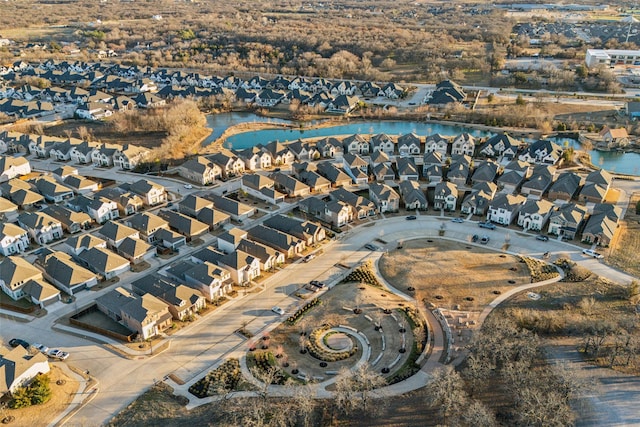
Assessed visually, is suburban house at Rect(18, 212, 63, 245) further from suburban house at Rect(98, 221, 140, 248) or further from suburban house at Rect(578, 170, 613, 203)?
suburban house at Rect(578, 170, 613, 203)

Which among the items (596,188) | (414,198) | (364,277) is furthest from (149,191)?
(596,188)

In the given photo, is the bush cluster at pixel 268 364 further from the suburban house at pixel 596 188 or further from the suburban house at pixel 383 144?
the suburban house at pixel 383 144

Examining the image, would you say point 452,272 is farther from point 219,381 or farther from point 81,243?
point 81,243

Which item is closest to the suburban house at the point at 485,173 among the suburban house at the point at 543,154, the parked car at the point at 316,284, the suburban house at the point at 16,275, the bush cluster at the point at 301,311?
the suburban house at the point at 543,154

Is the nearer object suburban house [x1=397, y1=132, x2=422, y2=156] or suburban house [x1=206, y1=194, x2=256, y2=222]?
suburban house [x1=206, y1=194, x2=256, y2=222]

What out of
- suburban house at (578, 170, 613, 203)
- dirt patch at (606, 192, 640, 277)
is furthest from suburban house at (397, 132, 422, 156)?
dirt patch at (606, 192, 640, 277)

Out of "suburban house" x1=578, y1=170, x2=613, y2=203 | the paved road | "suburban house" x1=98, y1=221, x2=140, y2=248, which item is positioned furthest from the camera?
"suburban house" x1=578, y1=170, x2=613, y2=203
